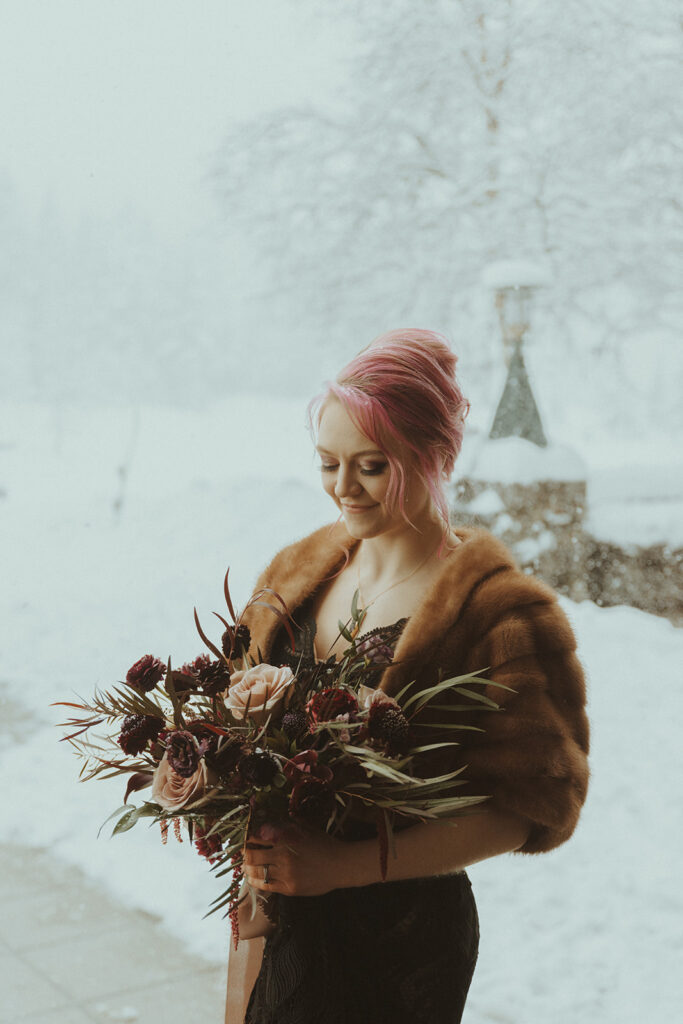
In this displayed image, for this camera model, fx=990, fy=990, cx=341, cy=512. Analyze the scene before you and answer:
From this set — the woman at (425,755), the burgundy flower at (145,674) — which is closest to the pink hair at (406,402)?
the woman at (425,755)

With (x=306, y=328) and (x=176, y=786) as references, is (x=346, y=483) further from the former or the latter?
(x=306, y=328)

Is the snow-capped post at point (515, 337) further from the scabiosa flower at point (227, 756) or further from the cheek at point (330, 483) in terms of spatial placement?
the scabiosa flower at point (227, 756)

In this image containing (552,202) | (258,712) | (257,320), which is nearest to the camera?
(258,712)

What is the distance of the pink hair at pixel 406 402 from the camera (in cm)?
120

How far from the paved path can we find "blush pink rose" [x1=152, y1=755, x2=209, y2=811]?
5.90 feet

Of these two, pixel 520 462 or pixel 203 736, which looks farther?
pixel 520 462

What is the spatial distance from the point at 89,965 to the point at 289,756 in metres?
2.09

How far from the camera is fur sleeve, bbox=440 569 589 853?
3.65 feet

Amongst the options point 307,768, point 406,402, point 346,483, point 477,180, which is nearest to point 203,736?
point 307,768

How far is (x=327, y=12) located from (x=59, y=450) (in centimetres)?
197

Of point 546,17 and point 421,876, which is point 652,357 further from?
point 421,876

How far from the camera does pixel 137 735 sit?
109 cm

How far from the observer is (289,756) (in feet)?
3.42

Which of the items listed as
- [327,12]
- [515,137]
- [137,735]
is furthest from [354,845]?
[327,12]
